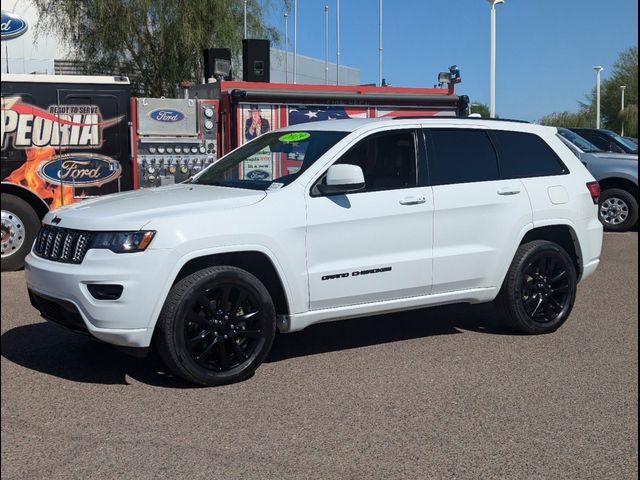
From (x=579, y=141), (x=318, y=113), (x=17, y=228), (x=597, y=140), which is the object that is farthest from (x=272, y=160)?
(x=597, y=140)

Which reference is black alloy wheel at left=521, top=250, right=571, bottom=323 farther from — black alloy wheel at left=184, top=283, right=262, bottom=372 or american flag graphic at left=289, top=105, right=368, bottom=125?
american flag graphic at left=289, top=105, right=368, bottom=125

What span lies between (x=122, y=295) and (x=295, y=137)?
2.04m

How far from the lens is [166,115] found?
10.3m

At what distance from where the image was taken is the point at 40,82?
366 inches

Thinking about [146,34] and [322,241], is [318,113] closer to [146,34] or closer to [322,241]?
[322,241]

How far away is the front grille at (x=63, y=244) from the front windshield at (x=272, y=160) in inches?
48.4

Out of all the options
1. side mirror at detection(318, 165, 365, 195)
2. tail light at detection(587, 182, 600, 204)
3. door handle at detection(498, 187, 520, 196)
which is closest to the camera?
side mirror at detection(318, 165, 365, 195)

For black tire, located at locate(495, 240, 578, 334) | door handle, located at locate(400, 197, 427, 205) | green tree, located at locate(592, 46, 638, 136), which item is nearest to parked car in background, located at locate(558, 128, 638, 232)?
black tire, located at locate(495, 240, 578, 334)

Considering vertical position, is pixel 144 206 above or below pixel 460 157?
below

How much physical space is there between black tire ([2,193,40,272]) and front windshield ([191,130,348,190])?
393 centimetres

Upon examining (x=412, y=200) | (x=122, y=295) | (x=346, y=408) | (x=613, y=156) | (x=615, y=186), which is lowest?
(x=346, y=408)

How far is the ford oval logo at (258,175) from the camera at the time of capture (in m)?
5.57

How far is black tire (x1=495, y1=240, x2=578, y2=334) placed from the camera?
20.3 feet

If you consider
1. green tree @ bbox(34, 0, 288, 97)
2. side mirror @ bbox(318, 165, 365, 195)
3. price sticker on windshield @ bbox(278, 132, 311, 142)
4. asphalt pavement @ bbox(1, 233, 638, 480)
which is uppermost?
green tree @ bbox(34, 0, 288, 97)
